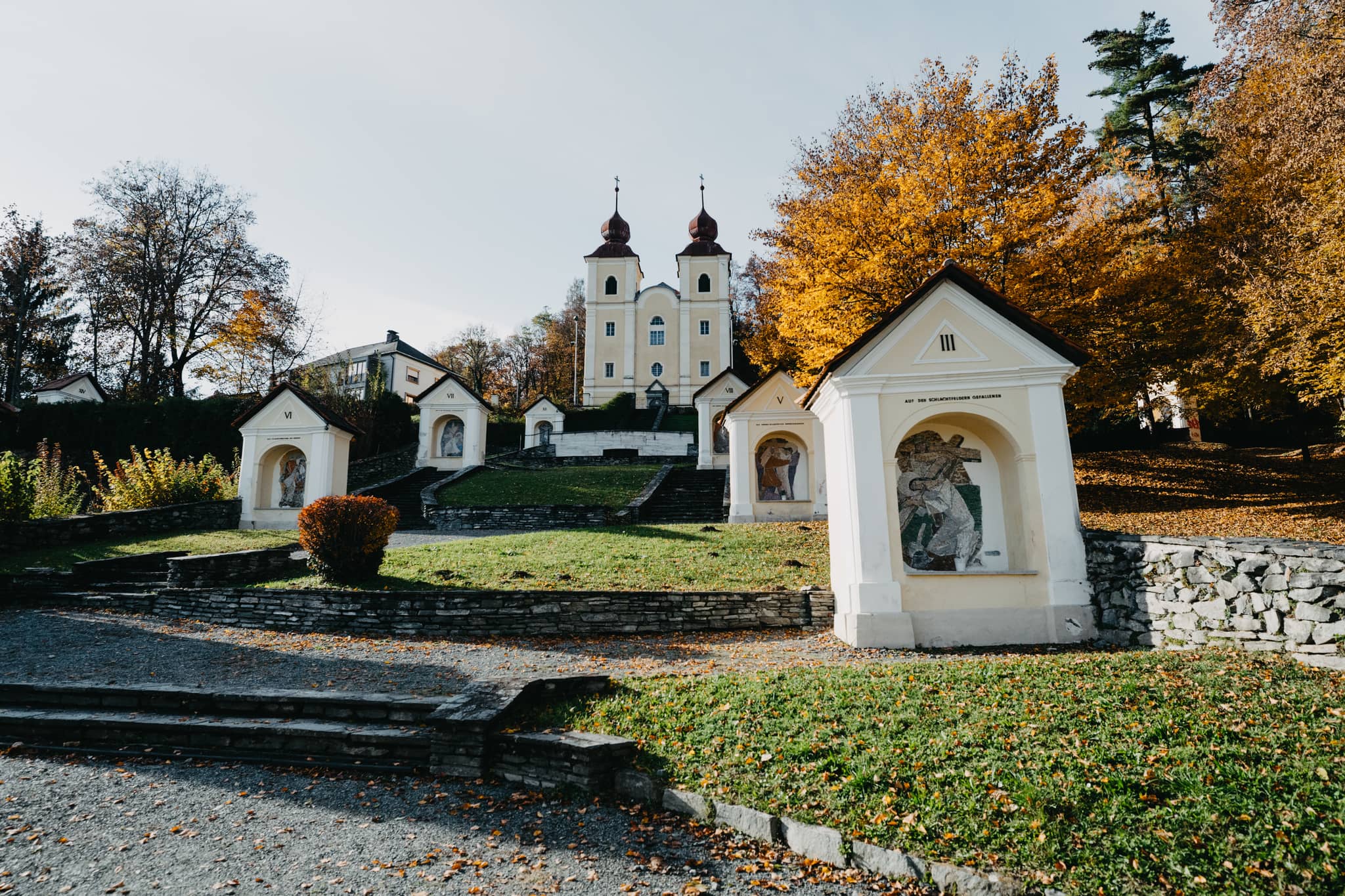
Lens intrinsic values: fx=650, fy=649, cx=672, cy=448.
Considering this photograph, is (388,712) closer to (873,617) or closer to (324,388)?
(873,617)

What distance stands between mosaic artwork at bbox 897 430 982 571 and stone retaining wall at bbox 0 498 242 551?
18.8 metres

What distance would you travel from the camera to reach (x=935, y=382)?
30.5ft

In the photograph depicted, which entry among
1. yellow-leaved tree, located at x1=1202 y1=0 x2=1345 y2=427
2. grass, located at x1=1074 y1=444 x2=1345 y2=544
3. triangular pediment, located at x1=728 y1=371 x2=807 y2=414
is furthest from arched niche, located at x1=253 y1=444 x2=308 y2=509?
yellow-leaved tree, located at x1=1202 y1=0 x2=1345 y2=427

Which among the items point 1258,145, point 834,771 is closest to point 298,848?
point 834,771

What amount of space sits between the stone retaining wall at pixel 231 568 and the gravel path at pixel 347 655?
1278 millimetres

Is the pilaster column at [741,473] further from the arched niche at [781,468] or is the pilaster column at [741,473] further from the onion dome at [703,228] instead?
the onion dome at [703,228]

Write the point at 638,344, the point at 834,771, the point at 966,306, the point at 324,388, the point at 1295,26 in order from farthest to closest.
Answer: the point at 638,344 < the point at 324,388 < the point at 1295,26 < the point at 966,306 < the point at 834,771

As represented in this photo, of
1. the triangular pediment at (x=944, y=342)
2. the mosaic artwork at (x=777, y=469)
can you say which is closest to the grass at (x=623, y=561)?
the mosaic artwork at (x=777, y=469)

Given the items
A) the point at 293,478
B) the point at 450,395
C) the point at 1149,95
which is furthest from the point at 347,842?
the point at 1149,95

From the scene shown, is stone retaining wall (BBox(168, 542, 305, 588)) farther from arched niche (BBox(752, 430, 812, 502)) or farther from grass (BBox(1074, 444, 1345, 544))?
grass (BBox(1074, 444, 1345, 544))

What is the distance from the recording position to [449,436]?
30.6 metres

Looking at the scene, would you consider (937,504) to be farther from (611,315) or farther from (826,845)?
(611,315)

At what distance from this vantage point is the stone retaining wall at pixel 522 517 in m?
19.3

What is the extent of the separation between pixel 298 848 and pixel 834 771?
350 centimetres
